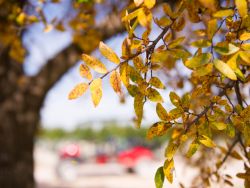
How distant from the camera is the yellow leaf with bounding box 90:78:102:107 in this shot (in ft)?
3.44

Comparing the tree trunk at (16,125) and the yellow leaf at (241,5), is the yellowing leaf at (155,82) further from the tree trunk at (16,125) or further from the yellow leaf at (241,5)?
the tree trunk at (16,125)

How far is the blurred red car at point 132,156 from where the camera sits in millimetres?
16281

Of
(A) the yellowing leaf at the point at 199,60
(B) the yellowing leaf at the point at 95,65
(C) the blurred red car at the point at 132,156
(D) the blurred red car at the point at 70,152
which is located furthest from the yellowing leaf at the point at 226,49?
(D) the blurred red car at the point at 70,152

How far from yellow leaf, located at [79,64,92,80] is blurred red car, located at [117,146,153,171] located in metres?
15.3

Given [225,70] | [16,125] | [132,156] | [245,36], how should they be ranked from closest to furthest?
[225,70], [245,36], [16,125], [132,156]

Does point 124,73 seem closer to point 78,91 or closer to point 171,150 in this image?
point 78,91

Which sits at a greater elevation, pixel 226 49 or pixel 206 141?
pixel 226 49

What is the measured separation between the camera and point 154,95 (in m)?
1.10

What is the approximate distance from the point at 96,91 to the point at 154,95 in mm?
148

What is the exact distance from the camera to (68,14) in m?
2.69

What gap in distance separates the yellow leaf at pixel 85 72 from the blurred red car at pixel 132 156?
15350 mm

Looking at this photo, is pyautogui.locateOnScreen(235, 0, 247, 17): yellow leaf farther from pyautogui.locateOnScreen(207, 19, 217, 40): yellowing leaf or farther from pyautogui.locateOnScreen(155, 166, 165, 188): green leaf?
pyautogui.locateOnScreen(155, 166, 165, 188): green leaf

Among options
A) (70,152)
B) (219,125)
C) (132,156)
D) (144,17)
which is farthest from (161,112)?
(70,152)

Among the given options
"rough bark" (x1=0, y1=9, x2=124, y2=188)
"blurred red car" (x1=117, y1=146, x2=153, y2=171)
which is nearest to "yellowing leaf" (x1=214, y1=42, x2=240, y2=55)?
"rough bark" (x1=0, y1=9, x2=124, y2=188)
